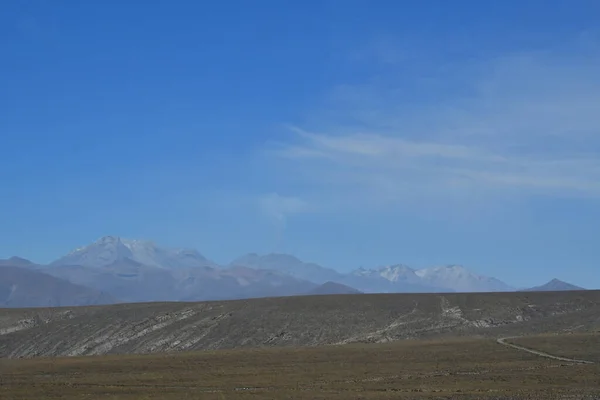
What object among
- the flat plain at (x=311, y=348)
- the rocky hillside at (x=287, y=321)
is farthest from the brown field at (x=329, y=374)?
the rocky hillside at (x=287, y=321)

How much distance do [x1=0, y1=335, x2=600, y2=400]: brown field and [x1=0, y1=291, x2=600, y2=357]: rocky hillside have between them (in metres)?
18.0

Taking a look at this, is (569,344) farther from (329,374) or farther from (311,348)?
(329,374)

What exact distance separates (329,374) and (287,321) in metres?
52.7

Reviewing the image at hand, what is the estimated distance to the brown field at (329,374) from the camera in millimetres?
58000

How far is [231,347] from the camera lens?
4505 inches

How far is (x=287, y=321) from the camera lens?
124 meters

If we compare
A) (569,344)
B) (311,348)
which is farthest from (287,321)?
(569,344)

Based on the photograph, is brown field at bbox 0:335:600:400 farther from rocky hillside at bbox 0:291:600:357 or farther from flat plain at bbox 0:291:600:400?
rocky hillside at bbox 0:291:600:357

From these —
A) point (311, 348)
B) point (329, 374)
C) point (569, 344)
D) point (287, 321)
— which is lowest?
point (329, 374)

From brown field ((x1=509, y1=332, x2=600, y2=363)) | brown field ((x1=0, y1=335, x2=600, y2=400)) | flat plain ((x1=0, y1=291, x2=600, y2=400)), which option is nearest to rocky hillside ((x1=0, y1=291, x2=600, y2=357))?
flat plain ((x1=0, y1=291, x2=600, y2=400))

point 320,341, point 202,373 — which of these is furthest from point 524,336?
point 202,373

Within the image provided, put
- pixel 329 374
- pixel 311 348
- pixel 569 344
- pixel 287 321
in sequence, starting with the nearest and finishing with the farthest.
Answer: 1. pixel 329 374
2. pixel 569 344
3. pixel 311 348
4. pixel 287 321

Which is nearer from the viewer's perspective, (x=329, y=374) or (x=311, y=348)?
(x=329, y=374)

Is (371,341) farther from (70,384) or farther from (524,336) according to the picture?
(70,384)
